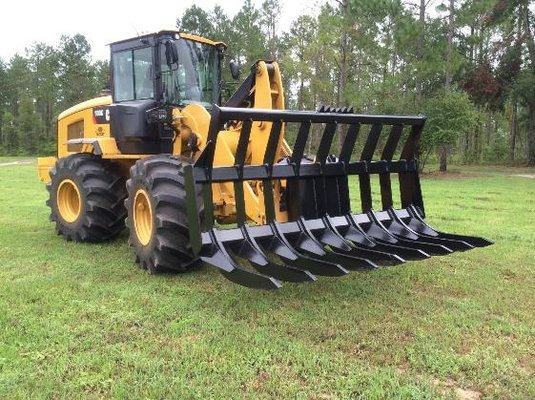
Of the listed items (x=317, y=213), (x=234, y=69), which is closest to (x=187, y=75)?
(x=234, y=69)

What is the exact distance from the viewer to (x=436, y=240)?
4.91m

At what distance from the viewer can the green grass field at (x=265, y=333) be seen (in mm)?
3020

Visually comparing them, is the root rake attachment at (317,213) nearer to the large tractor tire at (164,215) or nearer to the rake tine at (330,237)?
the rake tine at (330,237)

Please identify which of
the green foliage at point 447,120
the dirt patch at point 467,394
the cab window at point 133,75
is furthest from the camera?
the green foliage at point 447,120

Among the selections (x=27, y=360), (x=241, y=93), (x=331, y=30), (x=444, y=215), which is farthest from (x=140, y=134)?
(x=331, y=30)

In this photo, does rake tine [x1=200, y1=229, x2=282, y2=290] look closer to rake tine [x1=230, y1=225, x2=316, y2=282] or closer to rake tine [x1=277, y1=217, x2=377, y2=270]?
rake tine [x1=230, y1=225, x2=316, y2=282]

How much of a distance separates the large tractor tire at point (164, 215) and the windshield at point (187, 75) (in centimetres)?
114

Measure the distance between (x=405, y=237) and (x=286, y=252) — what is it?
4.46 ft

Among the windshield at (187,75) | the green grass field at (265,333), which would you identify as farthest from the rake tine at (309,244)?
the windshield at (187,75)

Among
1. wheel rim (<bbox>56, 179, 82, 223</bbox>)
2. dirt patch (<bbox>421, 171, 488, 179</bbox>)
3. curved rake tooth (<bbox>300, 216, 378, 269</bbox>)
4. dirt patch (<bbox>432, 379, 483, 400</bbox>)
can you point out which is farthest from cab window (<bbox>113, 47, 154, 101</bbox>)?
dirt patch (<bbox>421, 171, 488, 179</bbox>)

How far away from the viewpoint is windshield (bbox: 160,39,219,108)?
6.20 metres

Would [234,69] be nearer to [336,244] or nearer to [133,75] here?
[133,75]

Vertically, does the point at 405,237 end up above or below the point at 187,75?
below

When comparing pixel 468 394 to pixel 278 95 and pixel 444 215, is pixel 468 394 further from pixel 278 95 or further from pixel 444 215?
pixel 444 215
